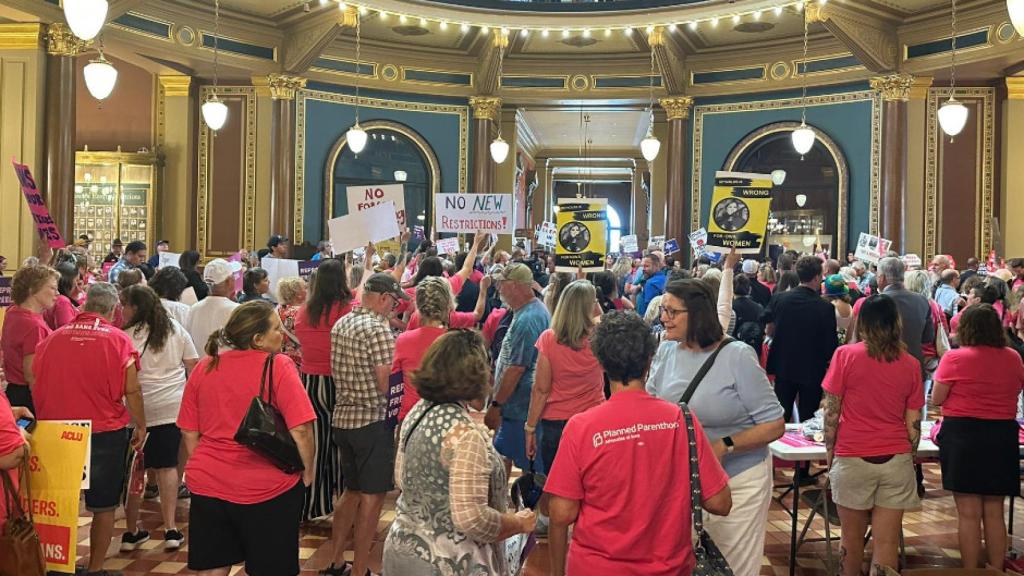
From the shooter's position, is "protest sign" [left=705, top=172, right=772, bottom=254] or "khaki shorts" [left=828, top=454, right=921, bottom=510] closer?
"khaki shorts" [left=828, top=454, right=921, bottom=510]

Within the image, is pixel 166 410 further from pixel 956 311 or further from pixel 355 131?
pixel 355 131

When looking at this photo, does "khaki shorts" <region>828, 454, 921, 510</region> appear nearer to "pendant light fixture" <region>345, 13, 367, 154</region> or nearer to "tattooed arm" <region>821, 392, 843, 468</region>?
"tattooed arm" <region>821, 392, 843, 468</region>

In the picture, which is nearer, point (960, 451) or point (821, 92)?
Result: point (960, 451)

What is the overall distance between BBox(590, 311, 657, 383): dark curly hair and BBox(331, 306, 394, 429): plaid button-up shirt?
6.80 ft

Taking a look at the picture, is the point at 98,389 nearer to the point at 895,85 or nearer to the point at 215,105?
the point at 215,105

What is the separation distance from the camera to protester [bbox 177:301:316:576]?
3.57m

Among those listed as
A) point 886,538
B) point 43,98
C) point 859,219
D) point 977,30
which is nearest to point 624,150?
point 859,219

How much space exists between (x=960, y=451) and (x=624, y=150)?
25.7 metres

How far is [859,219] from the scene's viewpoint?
1609 centimetres

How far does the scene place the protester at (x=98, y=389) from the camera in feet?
14.8

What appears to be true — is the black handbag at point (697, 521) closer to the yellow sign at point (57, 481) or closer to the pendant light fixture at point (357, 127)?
the yellow sign at point (57, 481)

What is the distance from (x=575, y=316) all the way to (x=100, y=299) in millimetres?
2576

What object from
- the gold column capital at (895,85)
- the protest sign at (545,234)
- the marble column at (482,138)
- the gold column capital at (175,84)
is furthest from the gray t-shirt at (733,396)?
the gold column capital at (175,84)

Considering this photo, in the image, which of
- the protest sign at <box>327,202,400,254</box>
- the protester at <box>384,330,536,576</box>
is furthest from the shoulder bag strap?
the protest sign at <box>327,202,400,254</box>
